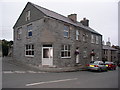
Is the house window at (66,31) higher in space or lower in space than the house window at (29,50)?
higher

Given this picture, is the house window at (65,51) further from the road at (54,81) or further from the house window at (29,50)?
the road at (54,81)

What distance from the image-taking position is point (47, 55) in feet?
52.0

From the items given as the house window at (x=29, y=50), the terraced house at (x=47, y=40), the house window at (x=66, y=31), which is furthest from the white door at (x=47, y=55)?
the house window at (x=66, y=31)

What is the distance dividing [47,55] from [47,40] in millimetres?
2117

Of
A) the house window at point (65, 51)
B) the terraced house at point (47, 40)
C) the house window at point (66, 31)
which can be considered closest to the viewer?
the terraced house at point (47, 40)

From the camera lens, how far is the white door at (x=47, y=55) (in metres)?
15.7

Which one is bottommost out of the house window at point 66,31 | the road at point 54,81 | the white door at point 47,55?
the road at point 54,81

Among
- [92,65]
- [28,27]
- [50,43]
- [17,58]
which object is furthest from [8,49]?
[92,65]

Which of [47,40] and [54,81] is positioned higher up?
[47,40]

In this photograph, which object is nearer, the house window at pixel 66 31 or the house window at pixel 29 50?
the house window at pixel 29 50

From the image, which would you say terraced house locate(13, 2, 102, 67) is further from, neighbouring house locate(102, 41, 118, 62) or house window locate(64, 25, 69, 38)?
neighbouring house locate(102, 41, 118, 62)

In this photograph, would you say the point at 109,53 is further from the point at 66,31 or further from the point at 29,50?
the point at 29,50

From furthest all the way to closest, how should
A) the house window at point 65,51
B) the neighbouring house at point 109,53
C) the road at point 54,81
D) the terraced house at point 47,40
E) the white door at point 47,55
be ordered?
the neighbouring house at point 109,53
the house window at point 65,51
the terraced house at point 47,40
the white door at point 47,55
the road at point 54,81

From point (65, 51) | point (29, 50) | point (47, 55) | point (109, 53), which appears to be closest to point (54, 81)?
point (47, 55)
